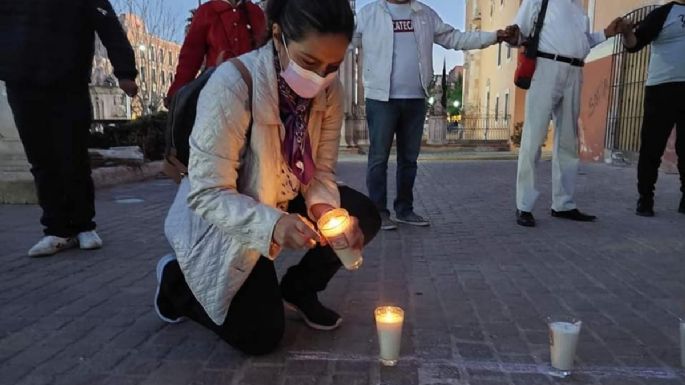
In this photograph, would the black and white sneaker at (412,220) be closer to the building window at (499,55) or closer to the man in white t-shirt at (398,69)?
the man in white t-shirt at (398,69)

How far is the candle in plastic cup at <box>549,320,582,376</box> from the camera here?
196 cm

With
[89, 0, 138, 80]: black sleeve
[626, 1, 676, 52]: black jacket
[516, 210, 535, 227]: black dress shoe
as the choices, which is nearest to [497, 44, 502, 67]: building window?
[626, 1, 676, 52]: black jacket

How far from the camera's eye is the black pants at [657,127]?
502 cm

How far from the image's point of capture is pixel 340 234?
1917 mm

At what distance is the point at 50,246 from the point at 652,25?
524cm

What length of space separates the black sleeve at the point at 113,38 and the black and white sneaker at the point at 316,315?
231 cm

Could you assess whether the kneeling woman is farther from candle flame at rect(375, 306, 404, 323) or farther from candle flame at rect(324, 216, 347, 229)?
candle flame at rect(375, 306, 404, 323)

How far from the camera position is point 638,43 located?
5.02 meters

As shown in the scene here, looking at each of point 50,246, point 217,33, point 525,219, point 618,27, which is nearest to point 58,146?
point 50,246

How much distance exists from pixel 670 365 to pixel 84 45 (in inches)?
150

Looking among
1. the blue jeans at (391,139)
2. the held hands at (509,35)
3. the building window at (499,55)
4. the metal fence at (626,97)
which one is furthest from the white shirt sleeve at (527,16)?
the building window at (499,55)

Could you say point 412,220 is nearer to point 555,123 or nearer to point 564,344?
point 555,123

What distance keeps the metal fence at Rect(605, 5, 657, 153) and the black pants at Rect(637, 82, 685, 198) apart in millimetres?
4928

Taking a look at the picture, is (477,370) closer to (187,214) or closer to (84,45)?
(187,214)
